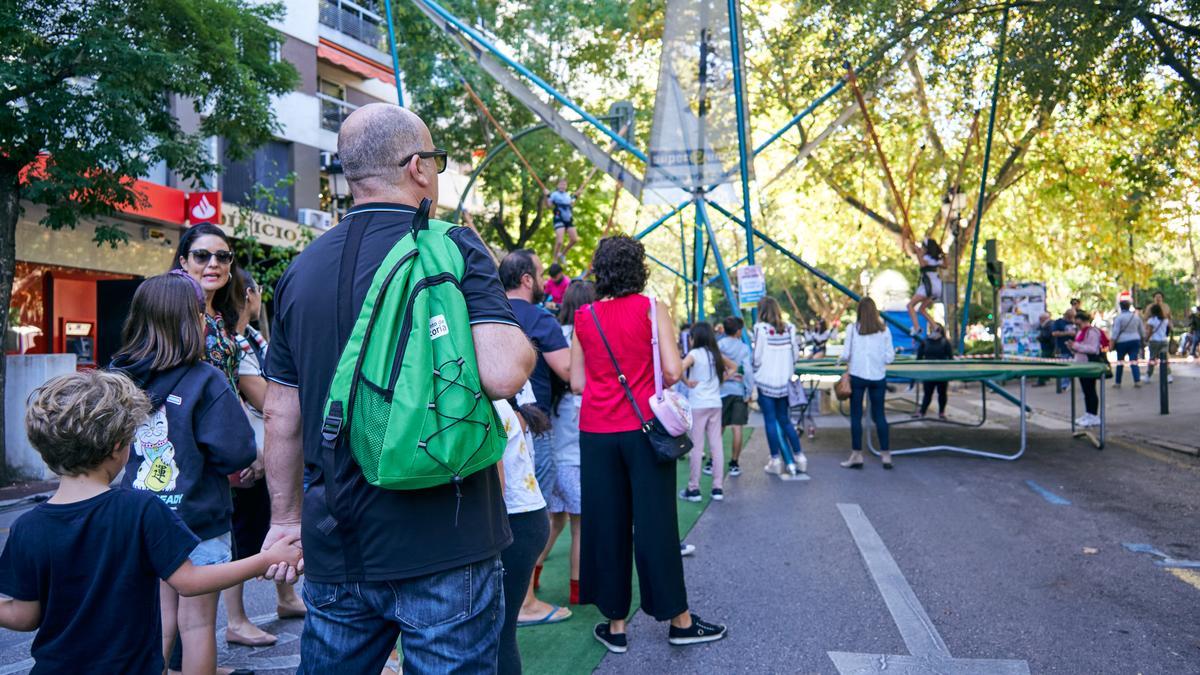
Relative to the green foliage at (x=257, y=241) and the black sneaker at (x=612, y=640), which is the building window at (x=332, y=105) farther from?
the black sneaker at (x=612, y=640)

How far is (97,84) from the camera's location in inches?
408

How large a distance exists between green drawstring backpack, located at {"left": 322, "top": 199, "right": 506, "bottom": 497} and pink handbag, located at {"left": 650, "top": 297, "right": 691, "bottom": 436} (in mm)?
2408

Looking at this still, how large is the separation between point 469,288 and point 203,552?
1831mm

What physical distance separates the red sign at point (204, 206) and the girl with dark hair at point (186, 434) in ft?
48.9

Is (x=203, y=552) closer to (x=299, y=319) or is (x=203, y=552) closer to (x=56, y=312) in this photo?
(x=299, y=319)

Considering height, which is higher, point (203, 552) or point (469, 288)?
point (469, 288)

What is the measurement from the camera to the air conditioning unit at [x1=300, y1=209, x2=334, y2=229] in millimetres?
23388

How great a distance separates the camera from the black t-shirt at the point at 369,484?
2.13m

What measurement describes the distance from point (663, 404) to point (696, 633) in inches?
42.9

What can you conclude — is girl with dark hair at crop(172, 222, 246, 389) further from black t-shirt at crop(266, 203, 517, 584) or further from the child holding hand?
black t-shirt at crop(266, 203, 517, 584)

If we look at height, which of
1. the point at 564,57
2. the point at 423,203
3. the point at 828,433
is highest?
the point at 564,57

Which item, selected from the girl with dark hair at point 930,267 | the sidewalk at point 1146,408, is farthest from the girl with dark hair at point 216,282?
the girl with dark hair at point 930,267

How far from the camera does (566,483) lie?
5.48m

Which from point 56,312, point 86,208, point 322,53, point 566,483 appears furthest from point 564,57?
point 566,483
